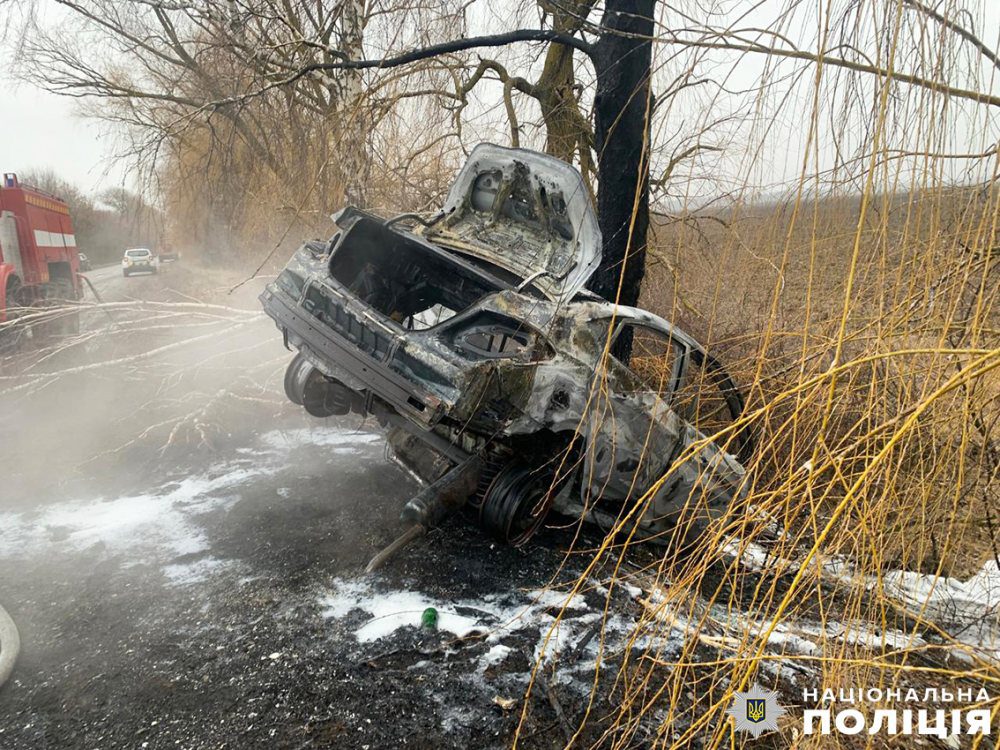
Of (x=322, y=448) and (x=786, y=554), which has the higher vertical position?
(x=786, y=554)

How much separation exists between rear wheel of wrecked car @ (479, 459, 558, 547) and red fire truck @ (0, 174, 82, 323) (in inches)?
270

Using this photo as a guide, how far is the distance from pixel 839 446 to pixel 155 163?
20.0 ft

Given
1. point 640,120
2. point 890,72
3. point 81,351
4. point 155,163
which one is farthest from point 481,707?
point 81,351

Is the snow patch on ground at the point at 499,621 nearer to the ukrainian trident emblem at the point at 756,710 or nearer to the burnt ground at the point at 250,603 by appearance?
the burnt ground at the point at 250,603

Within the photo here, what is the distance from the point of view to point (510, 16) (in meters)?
5.77

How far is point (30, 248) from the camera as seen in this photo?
8930 millimetres

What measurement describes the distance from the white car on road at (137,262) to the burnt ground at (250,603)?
20063 millimetres

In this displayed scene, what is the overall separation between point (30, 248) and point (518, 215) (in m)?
8.11

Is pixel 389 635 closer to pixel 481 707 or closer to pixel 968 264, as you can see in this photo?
pixel 481 707

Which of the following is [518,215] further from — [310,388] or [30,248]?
[30,248]

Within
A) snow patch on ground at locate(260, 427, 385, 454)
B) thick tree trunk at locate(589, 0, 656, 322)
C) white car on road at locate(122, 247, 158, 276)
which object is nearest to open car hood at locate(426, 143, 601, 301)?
thick tree trunk at locate(589, 0, 656, 322)

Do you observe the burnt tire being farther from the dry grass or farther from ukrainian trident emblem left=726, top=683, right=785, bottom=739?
ukrainian trident emblem left=726, top=683, right=785, bottom=739

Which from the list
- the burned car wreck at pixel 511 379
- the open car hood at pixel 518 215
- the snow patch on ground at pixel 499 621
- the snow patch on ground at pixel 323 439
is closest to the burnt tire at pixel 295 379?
the burned car wreck at pixel 511 379

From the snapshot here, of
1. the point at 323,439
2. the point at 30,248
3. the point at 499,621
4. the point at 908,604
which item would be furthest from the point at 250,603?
the point at 30,248
